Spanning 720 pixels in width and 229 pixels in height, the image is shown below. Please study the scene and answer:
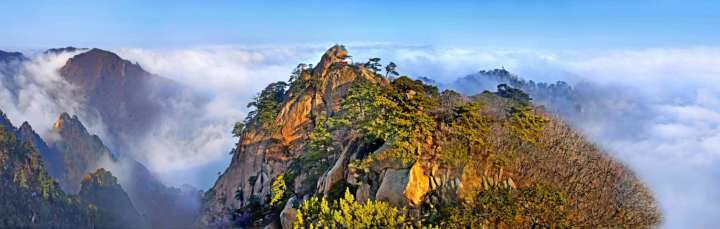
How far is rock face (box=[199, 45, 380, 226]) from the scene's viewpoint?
56.0m

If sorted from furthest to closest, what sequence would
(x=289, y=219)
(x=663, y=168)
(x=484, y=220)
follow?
(x=663, y=168), (x=289, y=219), (x=484, y=220)

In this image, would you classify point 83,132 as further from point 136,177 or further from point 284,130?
point 284,130

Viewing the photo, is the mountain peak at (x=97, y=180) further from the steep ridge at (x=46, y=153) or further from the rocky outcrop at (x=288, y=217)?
the rocky outcrop at (x=288, y=217)

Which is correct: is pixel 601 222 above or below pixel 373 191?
below

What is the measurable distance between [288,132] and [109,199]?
85824 millimetres

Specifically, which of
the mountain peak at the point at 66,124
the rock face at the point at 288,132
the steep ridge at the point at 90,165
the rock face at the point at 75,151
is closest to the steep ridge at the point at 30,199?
the steep ridge at the point at 90,165

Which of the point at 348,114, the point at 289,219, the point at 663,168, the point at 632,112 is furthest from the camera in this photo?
the point at 632,112

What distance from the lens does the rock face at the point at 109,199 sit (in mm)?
122238

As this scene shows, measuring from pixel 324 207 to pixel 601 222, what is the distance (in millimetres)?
12087

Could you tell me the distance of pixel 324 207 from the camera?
24938 mm

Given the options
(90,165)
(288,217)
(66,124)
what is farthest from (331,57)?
(66,124)

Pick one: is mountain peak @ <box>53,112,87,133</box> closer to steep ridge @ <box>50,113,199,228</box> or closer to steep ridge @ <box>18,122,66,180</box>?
steep ridge @ <box>50,113,199,228</box>

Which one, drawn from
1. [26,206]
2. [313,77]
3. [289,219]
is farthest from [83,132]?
[289,219]

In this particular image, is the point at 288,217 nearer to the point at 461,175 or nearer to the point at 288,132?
the point at 461,175
